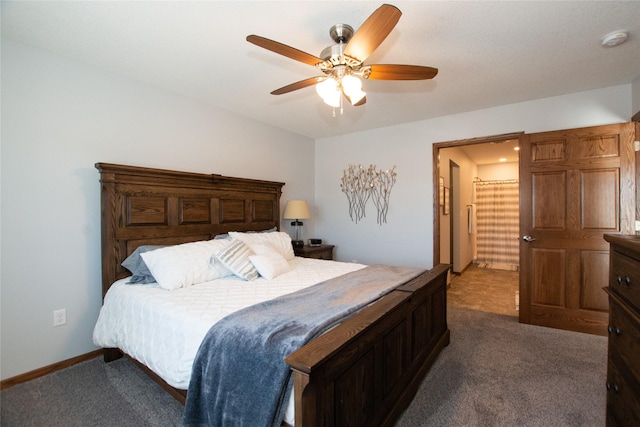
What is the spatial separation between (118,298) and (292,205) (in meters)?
2.29

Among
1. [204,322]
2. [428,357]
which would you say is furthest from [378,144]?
[204,322]

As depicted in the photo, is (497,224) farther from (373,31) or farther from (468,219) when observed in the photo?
(373,31)

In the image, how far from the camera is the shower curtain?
6.40 metres

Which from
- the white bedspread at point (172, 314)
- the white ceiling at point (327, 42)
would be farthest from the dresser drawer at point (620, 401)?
the white ceiling at point (327, 42)

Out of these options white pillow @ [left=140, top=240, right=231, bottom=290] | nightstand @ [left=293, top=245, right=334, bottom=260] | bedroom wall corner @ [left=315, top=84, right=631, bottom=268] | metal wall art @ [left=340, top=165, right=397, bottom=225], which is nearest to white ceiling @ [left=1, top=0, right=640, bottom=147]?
bedroom wall corner @ [left=315, top=84, right=631, bottom=268]

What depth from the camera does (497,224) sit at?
6621 millimetres

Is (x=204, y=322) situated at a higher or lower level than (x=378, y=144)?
lower

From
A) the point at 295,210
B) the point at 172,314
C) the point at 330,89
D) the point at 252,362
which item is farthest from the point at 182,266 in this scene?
the point at 295,210

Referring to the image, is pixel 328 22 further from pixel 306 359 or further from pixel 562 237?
pixel 562 237

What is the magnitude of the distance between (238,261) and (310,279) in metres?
0.63

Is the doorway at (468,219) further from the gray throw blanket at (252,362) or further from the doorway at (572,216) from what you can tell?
the gray throw blanket at (252,362)

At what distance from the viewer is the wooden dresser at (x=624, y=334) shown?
1.07 metres

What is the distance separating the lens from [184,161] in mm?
3064

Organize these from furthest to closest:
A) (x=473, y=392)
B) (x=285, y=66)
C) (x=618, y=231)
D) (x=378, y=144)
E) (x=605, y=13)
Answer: (x=378, y=144) < (x=618, y=231) < (x=285, y=66) < (x=473, y=392) < (x=605, y=13)
